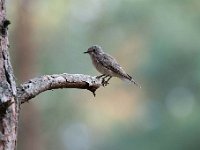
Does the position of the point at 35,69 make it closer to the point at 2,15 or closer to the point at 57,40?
the point at 57,40

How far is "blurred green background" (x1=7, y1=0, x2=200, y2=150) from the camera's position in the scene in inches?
523

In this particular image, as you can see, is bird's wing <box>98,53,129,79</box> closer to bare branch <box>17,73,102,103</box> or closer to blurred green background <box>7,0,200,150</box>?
bare branch <box>17,73,102,103</box>

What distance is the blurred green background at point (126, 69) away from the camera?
1330cm

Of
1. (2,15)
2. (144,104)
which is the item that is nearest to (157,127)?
(144,104)

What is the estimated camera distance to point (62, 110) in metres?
14.8

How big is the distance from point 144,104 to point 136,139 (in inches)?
55.4

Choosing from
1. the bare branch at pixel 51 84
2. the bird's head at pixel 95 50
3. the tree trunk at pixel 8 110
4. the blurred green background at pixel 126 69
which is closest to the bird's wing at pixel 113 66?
the bird's head at pixel 95 50

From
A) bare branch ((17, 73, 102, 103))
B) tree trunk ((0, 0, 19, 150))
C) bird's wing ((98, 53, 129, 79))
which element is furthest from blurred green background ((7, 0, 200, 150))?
tree trunk ((0, 0, 19, 150))

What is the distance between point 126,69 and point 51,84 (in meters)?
12.0

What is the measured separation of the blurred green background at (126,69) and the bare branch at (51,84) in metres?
8.04

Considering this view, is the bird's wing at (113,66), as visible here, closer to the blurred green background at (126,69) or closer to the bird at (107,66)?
the bird at (107,66)

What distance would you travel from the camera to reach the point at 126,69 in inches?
591

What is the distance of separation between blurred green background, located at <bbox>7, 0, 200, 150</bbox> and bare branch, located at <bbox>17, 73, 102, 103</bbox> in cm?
804

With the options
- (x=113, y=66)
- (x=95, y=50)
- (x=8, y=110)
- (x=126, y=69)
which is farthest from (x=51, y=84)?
(x=126, y=69)
